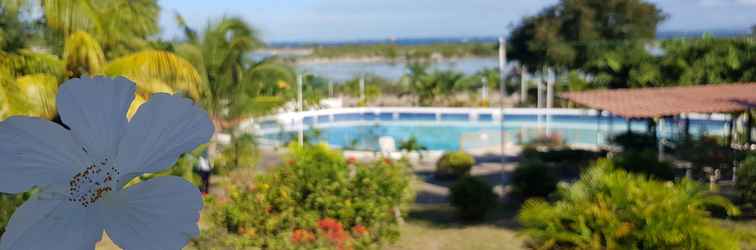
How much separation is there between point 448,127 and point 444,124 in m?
0.39

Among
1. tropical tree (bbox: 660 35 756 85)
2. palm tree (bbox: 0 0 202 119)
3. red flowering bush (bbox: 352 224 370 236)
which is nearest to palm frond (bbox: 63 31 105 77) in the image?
palm tree (bbox: 0 0 202 119)

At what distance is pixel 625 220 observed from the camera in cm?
543

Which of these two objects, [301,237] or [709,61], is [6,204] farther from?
[709,61]

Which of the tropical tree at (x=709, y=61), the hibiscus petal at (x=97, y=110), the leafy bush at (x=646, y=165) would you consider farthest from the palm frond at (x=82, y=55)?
the tropical tree at (x=709, y=61)

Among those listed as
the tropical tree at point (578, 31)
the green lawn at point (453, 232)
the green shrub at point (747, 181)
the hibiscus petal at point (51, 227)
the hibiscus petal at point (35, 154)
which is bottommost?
the green lawn at point (453, 232)

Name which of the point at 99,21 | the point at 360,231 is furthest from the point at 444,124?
the point at 360,231

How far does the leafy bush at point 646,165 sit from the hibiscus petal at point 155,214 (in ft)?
33.2

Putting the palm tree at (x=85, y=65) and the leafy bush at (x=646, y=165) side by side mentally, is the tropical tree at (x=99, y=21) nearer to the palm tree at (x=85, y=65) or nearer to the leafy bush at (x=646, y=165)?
the palm tree at (x=85, y=65)

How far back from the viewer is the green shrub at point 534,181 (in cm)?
1052

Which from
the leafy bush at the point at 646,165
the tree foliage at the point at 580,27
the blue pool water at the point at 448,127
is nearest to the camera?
the leafy bush at the point at 646,165

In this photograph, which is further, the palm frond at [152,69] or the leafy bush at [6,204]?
the palm frond at [152,69]

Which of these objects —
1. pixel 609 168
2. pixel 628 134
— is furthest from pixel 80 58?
pixel 628 134

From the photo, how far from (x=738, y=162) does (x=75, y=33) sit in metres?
9.71

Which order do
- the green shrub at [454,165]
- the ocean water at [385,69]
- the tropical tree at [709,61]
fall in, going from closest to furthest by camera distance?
the green shrub at [454,165]
the tropical tree at [709,61]
the ocean water at [385,69]
